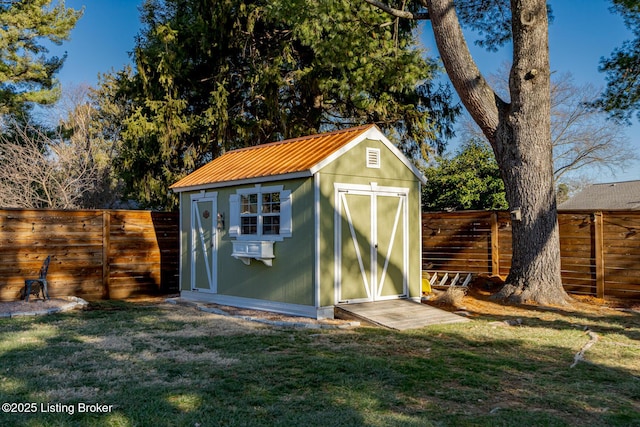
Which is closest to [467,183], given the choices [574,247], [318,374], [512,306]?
[574,247]

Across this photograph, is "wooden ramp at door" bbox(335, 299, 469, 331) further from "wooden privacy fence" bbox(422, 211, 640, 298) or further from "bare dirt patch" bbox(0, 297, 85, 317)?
"bare dirt patch" bbox(0, 297, 85, 317)

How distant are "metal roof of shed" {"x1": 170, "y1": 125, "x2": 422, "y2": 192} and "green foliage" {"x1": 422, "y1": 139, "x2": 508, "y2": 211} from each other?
8755 millimetres

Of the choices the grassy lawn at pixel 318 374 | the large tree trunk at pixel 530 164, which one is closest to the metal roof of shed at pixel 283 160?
the large tree trunk at pixel 530 164

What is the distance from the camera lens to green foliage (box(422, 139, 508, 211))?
62.5ft

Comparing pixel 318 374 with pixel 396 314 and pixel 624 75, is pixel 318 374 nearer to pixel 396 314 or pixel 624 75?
pixel 396 314

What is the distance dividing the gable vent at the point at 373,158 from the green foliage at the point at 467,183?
9.10m

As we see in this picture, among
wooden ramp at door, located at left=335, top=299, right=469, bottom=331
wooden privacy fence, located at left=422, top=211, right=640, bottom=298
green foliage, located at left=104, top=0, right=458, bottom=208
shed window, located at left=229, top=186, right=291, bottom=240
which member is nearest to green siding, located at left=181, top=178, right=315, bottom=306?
shed window, located at left=229, top=186, right=291, bottom=240

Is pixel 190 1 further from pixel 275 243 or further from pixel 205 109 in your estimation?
pixel 275 243

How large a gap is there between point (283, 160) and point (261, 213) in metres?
1.05

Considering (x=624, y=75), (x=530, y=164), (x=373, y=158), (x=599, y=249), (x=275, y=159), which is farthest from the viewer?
(x=624, y=75)

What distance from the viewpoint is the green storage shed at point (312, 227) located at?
360 inches

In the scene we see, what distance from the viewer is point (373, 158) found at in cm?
998

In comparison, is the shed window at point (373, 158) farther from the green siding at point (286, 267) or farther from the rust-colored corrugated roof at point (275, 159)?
the green siding at point (286, 267)

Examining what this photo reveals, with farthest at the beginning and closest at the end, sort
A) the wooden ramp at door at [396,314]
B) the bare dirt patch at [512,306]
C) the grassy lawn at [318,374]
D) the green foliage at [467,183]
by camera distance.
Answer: the green foliage at [467,183] < the bare dirt patch at [512,306] < the wooden ramp at door at [396,314] < the grassy lawn at [318,374]
